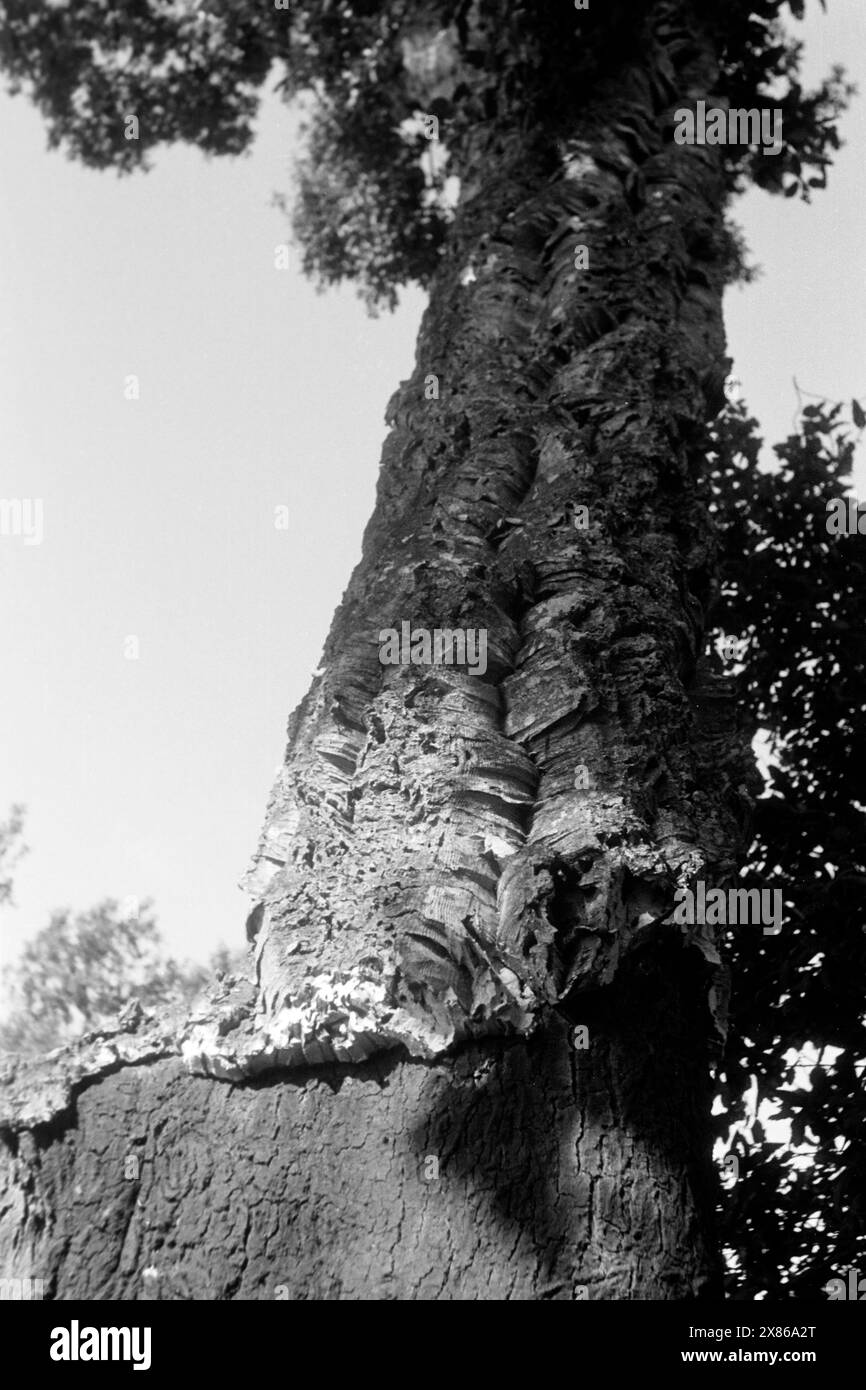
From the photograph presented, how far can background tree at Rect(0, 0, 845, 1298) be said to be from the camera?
2209 mm

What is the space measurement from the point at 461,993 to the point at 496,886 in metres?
0.31

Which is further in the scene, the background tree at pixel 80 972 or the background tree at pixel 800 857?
the background tree at pixel 80 972

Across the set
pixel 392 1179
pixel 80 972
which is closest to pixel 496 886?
pixel 392 1179

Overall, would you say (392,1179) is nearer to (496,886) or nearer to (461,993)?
(461,993)

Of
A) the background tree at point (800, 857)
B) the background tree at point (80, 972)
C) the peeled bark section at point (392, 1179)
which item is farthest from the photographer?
the background tree at point (80, 972)

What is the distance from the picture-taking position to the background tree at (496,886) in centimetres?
221

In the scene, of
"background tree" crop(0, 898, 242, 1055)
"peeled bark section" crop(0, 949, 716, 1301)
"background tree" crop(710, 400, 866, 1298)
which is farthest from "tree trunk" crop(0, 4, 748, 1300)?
"background tree" crop(0, 898, 242, 1055)

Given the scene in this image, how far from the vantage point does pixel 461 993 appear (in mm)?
2350

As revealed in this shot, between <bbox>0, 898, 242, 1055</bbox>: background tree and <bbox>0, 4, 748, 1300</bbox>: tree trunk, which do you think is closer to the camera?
<bbox>0, 4, 748, 1300</bbox>: tree trunk

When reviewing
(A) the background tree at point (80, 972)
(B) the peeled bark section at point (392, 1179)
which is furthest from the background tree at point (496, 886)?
(A) the background tree at point (80, 972)

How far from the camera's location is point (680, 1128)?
239 cm

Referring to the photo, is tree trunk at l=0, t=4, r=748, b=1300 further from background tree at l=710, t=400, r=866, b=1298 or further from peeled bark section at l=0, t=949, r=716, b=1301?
background tree at l=710, t=400, r=866, b=1298

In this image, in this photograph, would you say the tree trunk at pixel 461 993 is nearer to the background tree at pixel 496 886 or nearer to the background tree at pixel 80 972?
the background tree at pixel 496 886
